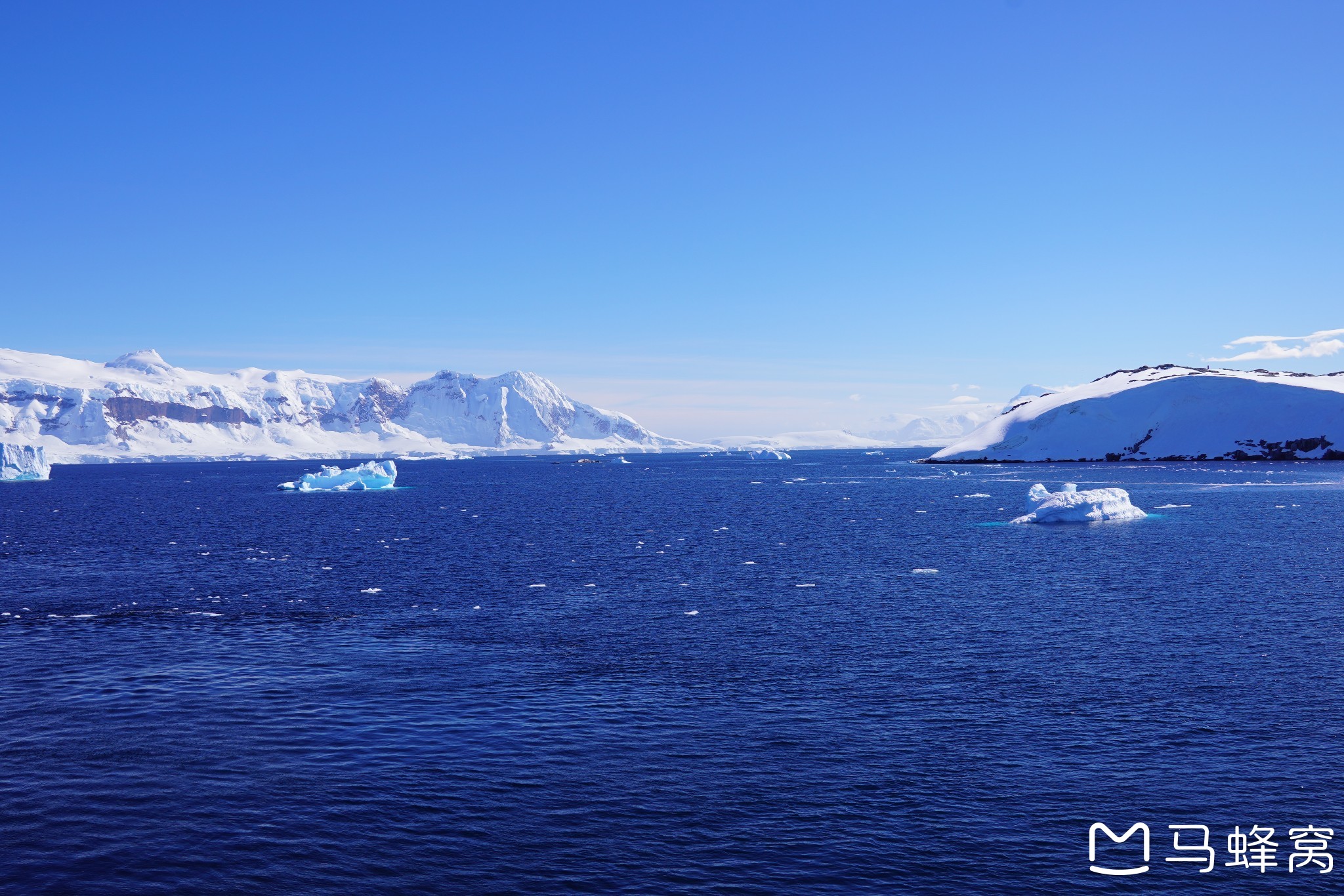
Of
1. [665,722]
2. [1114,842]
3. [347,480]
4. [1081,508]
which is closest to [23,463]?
[347,480]

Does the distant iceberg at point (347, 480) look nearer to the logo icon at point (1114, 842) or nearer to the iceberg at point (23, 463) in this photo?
the iceberg at point (23, 463)

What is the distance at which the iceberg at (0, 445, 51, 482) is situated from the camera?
613ft

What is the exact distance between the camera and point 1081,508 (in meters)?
76.8

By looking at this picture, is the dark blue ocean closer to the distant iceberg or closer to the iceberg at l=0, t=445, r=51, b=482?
the distant iceberg

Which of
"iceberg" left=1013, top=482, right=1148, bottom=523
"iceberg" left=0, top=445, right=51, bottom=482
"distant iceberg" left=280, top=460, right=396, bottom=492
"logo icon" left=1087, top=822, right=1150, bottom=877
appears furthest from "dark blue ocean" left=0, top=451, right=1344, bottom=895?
"iceberg" left=0, top=445, right=51, bottom=482

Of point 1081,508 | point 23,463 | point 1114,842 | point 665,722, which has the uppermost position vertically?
point 23,463

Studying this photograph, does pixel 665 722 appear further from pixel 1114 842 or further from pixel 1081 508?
pixel 1081 508

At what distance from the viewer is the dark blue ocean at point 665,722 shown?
17016mm

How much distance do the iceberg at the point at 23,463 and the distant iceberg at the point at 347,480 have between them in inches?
2967

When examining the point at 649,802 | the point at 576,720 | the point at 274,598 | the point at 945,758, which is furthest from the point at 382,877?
the point at 274,598

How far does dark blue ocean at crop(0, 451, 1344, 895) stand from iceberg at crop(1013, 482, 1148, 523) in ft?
63.4

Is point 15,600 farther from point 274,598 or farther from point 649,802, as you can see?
point 649,802

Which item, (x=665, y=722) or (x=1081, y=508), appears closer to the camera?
(x=665, y=722)

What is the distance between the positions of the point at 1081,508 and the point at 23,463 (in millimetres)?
198690
